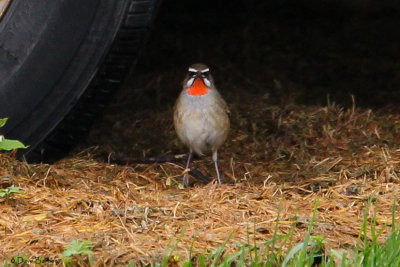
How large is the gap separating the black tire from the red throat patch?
67 cm

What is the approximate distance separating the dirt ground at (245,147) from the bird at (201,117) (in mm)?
214

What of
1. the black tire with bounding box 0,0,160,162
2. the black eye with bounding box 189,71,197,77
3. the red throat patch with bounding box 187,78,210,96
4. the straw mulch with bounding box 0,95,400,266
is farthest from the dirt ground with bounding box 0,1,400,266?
the black eye with bounding box 189,71,197,77

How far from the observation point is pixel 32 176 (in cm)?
500

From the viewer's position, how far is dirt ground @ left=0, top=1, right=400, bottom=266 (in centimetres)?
431

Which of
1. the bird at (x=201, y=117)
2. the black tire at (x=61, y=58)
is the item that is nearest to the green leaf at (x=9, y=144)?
the black tire at (x=61, y=58)

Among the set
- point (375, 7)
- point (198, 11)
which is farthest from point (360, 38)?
point (198, 11)

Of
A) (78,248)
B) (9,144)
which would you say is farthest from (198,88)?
(78,248)

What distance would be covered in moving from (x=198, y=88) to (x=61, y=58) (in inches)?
41.3

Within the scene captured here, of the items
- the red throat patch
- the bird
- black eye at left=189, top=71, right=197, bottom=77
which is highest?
black eye at left=189, top=71, right=197, bottom=77

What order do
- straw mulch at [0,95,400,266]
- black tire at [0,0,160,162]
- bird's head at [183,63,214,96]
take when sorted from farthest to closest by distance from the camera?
bird's head at [183,63,214,96] < black tire at [0,0,160,162] < straw mulch at [0,95,400,266]

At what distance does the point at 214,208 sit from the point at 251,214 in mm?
193

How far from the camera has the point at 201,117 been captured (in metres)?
5.78

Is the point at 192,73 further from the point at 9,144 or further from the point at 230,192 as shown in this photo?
the point at 9,144

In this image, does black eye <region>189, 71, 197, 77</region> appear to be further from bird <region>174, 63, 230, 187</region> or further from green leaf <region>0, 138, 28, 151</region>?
green leaf <region>0, 138, 28, 151</region>
